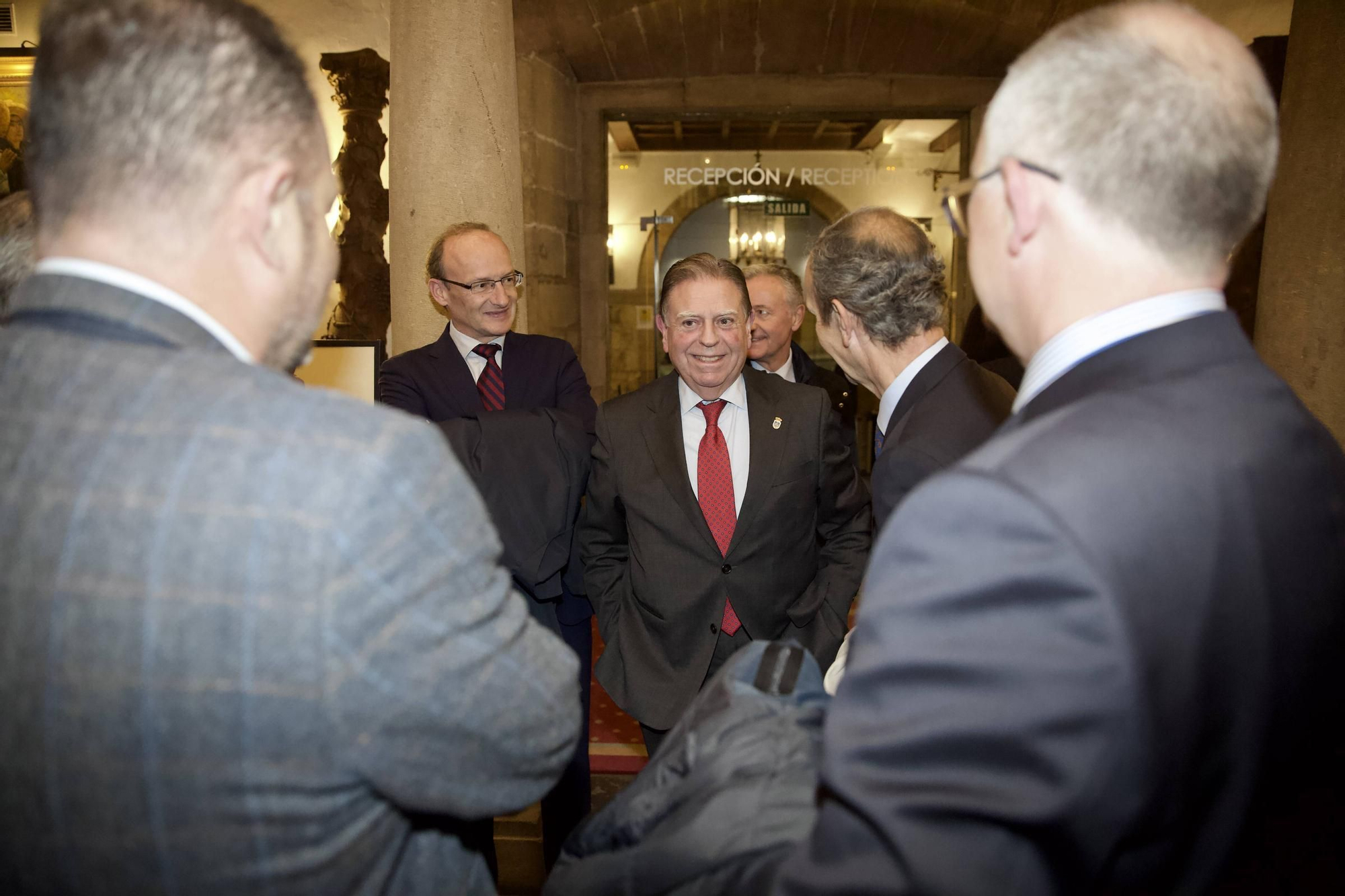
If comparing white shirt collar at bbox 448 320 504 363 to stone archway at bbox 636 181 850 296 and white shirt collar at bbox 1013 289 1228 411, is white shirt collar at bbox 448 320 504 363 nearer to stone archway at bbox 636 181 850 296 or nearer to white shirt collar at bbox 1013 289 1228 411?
white shirt collar at bbox 1013 289 1228 411

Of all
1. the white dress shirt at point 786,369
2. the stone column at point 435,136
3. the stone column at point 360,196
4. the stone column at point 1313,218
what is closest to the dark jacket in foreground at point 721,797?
the stone column at point 435,136

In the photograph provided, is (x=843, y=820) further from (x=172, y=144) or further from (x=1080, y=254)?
(x=172, y=144)

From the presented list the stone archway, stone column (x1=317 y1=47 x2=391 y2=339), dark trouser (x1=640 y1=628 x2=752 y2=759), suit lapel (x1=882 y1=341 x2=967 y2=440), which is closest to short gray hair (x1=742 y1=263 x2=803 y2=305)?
suit lapel (x1=882 y1=341 x2=967 y2=440)

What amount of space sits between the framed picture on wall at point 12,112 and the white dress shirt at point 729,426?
178 inches

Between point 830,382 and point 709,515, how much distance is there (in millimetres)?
2306

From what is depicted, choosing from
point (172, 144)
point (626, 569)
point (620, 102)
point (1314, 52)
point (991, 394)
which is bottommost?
point (626, 569)

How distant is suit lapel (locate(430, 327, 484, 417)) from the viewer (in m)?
2.70

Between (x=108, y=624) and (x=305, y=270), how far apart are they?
422mm

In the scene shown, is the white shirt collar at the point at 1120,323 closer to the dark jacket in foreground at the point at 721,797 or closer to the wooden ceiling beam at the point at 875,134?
the dark jacket in foreground at the point at 721,797

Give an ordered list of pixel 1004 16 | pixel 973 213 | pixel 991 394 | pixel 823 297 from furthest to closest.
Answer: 1. pixel 1004 16
2. pixel 823 297
3. pixel 991 394
4. pixel 973 213

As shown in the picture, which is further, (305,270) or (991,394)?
(991,394)

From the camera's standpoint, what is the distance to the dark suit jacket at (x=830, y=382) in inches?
165

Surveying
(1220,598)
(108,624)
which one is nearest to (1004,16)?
(1220,598)

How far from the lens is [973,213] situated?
3.42ft
